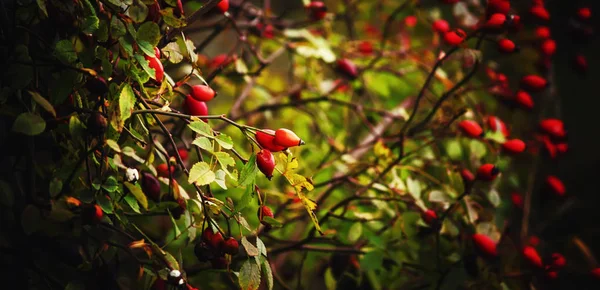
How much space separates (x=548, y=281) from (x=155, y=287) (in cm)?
67

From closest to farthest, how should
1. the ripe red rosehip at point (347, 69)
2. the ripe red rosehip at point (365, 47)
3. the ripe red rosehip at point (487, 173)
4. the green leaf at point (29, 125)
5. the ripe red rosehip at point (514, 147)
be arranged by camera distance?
the green leaf at point (29, 125), the ripe red rosehip at point (487, 173), the ripe red rosehip at point (514, 147), the ripe red rosehip at point (347, 69), the ripe red rosehip at point (365, 47)

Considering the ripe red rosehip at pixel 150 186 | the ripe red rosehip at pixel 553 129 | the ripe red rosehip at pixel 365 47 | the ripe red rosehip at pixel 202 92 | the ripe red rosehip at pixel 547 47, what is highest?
the ripe red rosehip at pixel 202 92

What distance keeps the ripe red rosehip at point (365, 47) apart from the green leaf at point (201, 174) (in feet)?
2.71

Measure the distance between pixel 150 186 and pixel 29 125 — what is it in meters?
0.18

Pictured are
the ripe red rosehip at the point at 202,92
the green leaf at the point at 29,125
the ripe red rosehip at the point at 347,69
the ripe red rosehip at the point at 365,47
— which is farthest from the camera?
the ripe red rosehip at the point at 365,47

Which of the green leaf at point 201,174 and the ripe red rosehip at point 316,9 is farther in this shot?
the ripe red rosehip at point 316,9

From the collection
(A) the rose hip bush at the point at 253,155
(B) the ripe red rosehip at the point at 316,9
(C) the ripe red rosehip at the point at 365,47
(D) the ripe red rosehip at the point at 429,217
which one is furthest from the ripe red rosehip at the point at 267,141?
(C) the ripe red rosehip at the point at 365,47

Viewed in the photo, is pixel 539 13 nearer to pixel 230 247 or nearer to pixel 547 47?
pixel 547 47

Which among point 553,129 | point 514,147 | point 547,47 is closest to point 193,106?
point 514,147

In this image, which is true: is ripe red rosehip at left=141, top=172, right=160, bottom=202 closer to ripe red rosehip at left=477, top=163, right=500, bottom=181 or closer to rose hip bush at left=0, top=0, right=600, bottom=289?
rose hip bush at left=0, top=0, right=600, bottom=289

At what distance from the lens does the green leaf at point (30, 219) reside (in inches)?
26.1

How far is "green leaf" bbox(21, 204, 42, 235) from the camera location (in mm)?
662

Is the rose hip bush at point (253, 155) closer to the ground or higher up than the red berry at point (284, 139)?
closer to the ground

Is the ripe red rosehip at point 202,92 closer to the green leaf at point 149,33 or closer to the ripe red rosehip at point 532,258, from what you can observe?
the green leaf at point 149,33
